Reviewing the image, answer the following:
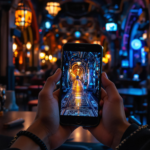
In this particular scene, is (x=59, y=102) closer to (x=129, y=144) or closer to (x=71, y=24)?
(x=129, y=144)

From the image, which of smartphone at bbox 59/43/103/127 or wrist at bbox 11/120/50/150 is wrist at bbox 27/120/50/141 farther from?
smartphone at bbox 59/43/103/127

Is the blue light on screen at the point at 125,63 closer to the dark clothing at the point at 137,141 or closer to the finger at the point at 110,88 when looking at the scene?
the finger at the point at 110,88

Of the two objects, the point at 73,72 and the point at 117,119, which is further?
the point at 73,72

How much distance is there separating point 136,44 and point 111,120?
44.9ft

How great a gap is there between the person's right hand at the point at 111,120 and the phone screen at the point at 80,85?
0.09 m

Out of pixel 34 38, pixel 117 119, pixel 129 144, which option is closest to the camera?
pixel 129 144

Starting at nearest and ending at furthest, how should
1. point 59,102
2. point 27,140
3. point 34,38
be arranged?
1. point 27,140
2. point 59,102
3. point 34,38

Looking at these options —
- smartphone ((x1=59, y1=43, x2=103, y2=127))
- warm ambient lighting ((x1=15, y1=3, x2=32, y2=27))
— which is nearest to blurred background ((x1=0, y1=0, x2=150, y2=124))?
warm ambient lighting ((x1=15, y1=3, x2=32, y2=27))

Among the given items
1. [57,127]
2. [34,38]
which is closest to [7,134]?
[57,127]

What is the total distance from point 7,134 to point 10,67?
263 inches

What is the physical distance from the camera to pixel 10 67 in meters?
7.58

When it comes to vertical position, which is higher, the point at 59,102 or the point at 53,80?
the point at 53,80

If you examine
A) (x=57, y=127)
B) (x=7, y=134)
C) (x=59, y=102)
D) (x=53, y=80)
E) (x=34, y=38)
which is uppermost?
(x=34, y=38)

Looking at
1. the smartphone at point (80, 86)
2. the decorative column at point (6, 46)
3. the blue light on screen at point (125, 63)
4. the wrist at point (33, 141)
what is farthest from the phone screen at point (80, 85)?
the blue light on screen at point (125, 63)
